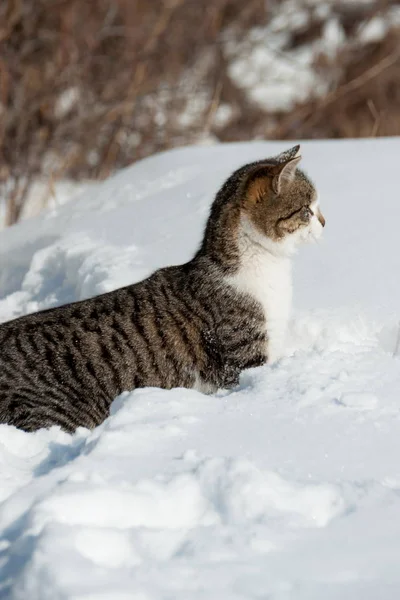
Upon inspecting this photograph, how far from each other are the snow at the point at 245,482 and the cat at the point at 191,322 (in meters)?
0.33

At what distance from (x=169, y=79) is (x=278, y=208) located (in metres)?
6.42

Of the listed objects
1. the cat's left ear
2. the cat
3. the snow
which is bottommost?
the snow

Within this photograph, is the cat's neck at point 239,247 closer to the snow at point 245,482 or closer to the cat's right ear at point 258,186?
the cat's right ear at point 258,186

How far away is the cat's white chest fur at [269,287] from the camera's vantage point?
3.82m

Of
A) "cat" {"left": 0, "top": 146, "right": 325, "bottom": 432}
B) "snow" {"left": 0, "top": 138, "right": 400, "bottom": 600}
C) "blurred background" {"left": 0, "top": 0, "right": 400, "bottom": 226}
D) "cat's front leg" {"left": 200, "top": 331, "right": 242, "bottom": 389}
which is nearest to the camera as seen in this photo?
"snow" {"left": 0, "top": 138, "right": 400, "bottom": 600}

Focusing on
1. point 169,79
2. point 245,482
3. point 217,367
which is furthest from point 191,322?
point 169,79

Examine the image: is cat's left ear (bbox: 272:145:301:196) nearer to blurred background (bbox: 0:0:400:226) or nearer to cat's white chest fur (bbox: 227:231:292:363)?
cat's white chest fur (bbox: 227:231:292:363)

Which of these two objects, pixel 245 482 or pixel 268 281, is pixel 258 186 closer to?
pixel 268 281

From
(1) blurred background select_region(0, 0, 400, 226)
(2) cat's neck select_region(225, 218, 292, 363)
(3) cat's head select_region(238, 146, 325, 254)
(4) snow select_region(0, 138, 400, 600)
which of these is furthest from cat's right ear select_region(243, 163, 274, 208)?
(1) blurred background select_region(0, 0, 400, 226)

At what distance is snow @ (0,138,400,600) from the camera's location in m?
2.08

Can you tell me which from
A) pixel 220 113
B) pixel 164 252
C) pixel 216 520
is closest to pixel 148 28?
pixel 220 113

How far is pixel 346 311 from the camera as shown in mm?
4109

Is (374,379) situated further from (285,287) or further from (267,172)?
(267,172)

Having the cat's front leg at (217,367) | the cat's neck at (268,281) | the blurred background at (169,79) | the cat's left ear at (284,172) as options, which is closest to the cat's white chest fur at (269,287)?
the cat's neck at (268,281)
